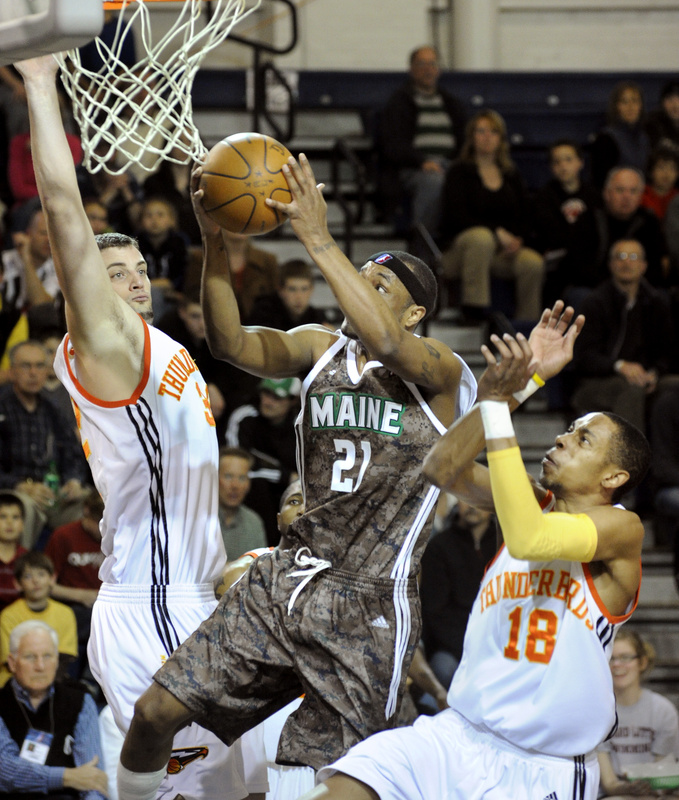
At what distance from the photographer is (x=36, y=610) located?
682cm

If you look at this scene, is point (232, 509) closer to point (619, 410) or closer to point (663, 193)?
point (619, 410)

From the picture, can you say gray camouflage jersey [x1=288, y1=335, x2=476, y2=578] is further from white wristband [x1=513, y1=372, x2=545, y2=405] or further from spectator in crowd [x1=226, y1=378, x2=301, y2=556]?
spectator in crowd [x1=226, y1=378, x2=301, y2=556]

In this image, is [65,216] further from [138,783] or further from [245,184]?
[138,783]

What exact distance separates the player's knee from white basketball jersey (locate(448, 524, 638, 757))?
907 mm

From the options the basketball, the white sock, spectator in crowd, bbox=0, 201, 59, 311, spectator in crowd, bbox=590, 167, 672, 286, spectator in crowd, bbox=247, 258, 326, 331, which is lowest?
the white sock

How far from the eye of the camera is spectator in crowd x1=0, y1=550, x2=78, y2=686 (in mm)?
6742

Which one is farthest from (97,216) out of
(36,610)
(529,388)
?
(529,388)

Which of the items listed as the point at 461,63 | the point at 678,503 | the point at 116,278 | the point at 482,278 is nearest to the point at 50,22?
the point at 116,278

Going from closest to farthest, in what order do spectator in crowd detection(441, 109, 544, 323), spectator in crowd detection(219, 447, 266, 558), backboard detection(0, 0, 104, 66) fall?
backboard detection(0, 0, 104, 66) < spectator in crowd detection(219, 447, 266, 558) < spectator in crowd detection(441, 109, 544, 323)

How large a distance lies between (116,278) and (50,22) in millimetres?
1528

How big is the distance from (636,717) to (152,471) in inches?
151

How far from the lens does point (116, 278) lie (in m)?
4.19

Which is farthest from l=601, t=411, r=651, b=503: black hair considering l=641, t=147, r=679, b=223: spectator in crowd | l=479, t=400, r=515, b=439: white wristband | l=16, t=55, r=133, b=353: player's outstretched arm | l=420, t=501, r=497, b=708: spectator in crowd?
l=641, t=147, r=679, b=223: spectator in crowd

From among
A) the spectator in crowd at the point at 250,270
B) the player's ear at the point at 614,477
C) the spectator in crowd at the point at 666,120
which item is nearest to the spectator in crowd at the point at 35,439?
the spectator in crowd at the point at 250,270
